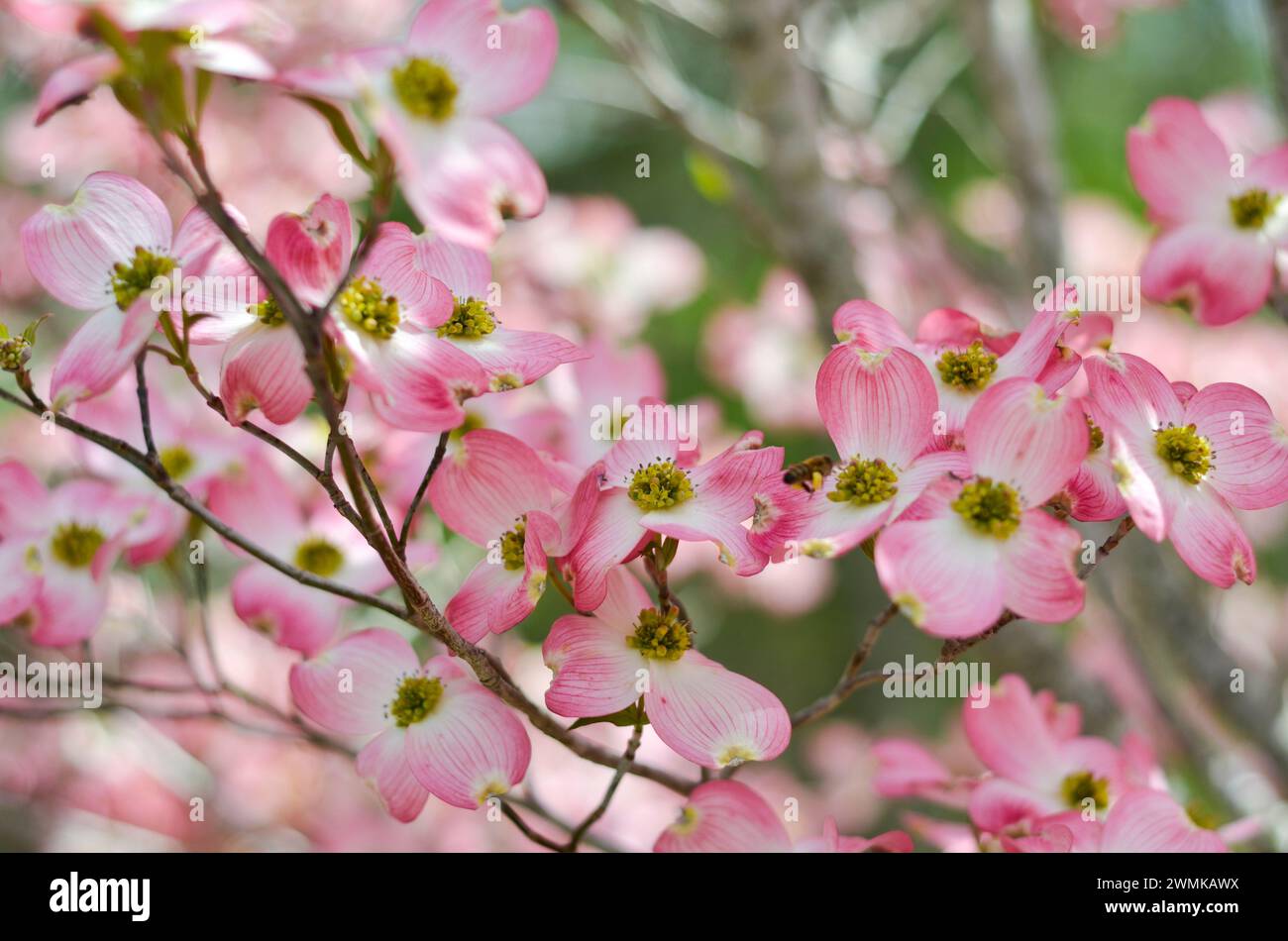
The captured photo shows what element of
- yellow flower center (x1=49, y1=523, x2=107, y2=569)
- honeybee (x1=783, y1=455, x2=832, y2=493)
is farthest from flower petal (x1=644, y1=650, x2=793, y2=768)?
yellow flower center (x1=49, y1=523, x2=107, y2=569)

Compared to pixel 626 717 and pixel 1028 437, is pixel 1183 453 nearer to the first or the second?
pixel 1028 437

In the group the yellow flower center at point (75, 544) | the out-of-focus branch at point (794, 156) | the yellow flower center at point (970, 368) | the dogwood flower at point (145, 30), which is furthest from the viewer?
the out-of-focus branch at point (794, 156)

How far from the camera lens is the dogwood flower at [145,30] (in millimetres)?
379

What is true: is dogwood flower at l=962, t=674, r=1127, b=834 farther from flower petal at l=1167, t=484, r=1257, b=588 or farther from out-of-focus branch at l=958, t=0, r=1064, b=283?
out-of-focus branch at l=958, t=0, r=1064, b=283

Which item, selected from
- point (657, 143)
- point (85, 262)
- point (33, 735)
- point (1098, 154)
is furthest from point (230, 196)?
point (1098, 154)

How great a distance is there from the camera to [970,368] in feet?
1.91

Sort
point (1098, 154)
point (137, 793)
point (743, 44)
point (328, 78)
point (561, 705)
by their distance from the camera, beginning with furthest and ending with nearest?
1. point (1098, 154)
2. point (137, 793)
3. point (743, 44)
4. point (561, 705)
5. point (328, 78)

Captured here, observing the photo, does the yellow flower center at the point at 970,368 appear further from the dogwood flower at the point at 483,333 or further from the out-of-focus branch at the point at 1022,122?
the out-of-focus branch at the point at 1022,122

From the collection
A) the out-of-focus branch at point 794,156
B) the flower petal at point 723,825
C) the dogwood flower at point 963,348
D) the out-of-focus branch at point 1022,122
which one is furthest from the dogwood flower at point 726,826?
the out-of-focus branch at point 1022,122

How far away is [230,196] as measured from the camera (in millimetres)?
1847

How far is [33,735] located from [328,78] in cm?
165

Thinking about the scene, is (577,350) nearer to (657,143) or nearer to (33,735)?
(33,735)

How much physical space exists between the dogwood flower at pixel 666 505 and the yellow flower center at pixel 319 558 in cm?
29

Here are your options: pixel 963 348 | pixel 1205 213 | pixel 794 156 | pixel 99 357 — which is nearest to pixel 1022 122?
pixel 794 156
